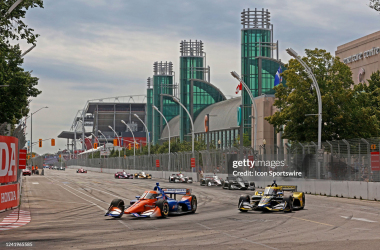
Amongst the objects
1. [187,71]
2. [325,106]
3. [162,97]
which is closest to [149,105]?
[162,97]

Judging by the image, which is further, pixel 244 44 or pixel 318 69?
pixel 244 44

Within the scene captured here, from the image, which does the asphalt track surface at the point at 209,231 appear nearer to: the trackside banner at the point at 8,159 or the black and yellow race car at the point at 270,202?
the black and yellow race car at the point at 270,202

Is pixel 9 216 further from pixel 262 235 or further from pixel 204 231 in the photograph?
pixel 262 235

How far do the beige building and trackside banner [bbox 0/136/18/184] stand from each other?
1914 inches

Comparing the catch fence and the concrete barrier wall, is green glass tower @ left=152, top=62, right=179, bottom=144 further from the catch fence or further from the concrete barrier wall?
the concrete barrier wall

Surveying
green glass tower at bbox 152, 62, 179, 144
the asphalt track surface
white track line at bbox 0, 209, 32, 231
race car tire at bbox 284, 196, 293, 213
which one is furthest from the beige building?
green glass tower at bbox 152, 62, 179, 144

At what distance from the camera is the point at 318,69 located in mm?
43781

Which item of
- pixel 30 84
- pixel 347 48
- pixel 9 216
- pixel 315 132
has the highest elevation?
pixel 347 48

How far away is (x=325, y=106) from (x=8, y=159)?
26.1m

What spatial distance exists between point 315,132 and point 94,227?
2869cm

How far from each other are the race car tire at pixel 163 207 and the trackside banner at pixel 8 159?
23.2 ft

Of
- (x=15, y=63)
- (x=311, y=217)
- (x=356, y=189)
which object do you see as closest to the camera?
(x=311, y=217)

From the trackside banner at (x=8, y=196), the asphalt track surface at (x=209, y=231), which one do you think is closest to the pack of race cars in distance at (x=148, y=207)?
the asphalt track surface at (x=209, y=231)

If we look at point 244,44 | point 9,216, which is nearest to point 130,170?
point 244,44
